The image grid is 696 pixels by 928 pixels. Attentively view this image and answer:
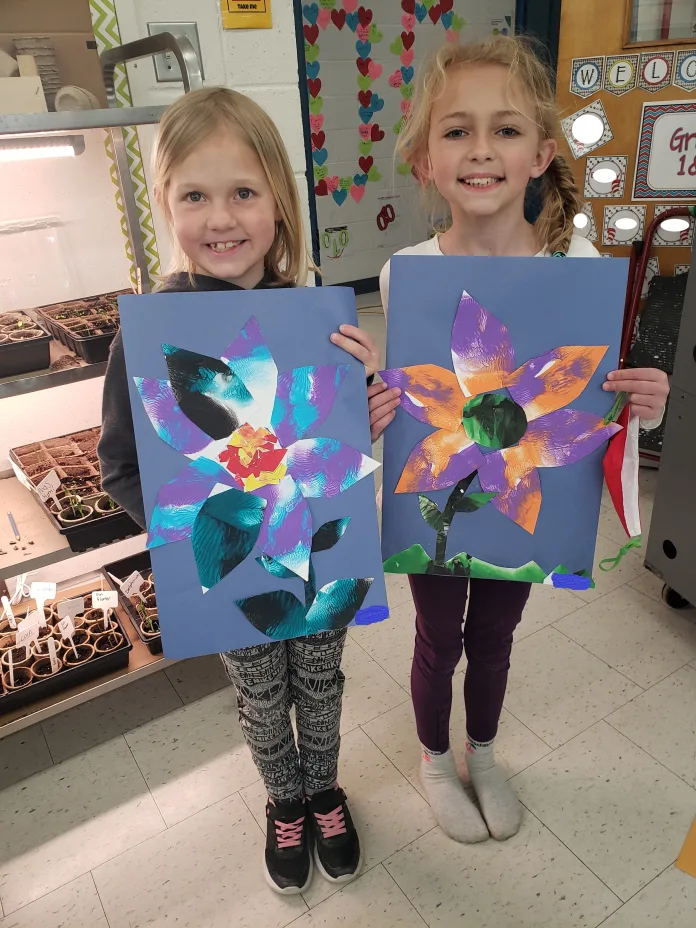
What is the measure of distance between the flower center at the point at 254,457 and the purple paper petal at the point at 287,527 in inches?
0.7

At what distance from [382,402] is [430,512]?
19 centimetres

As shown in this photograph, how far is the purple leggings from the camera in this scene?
117 cm

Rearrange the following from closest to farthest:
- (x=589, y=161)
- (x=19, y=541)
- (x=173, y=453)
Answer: (x=173, y=453), (x=19, y=541), (x=589, y=161)

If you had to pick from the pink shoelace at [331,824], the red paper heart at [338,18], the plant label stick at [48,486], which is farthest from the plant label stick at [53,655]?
the red paper heart at [338,18]

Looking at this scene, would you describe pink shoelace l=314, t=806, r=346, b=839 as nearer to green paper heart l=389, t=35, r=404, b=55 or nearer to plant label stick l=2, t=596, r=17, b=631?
plant label stick l=2, t=596, r=17, b=631

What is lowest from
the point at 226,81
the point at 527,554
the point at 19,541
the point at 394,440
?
the point at 19,541

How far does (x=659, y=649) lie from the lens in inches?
71.7

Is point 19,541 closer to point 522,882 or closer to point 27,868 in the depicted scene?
point 27,868

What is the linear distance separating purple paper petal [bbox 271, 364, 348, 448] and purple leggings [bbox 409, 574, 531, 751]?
38 cm

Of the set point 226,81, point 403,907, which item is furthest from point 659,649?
point 226,81

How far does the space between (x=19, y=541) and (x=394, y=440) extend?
0.99 meters

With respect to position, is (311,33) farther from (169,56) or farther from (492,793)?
(492,793)

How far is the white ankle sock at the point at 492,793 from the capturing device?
1.34 m

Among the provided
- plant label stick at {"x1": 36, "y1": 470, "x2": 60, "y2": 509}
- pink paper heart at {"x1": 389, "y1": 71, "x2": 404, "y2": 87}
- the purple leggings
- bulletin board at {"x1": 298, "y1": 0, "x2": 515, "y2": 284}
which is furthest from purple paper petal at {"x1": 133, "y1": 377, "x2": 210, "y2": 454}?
pink paper heart at {"x1": 389, "y1": 71, "x2": 404, "y2": 87}
